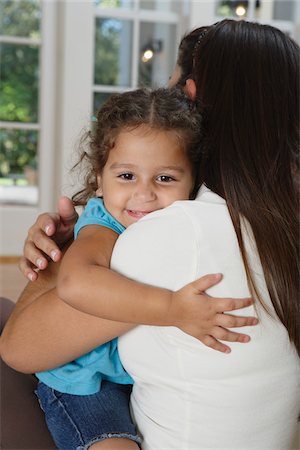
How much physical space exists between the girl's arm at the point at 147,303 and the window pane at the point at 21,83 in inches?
149

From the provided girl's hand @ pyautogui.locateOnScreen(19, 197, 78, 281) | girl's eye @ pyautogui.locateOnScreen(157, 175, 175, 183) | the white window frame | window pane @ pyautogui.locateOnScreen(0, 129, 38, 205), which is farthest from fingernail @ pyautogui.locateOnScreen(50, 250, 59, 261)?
window pane @ pyautogui.locateOnScreen(0, 129, 38, 205)

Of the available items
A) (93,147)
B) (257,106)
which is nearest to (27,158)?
(93,147)

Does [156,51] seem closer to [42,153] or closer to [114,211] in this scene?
[42,153]

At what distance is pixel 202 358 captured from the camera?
0.93 m

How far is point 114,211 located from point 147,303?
0.31 meters

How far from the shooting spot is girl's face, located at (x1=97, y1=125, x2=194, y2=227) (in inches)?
45.3

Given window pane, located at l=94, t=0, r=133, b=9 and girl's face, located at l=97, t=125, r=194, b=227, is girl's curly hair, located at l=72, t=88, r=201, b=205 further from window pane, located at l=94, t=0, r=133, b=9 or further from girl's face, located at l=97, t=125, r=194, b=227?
window pane, located at l=94, t=0, r=133, b=9

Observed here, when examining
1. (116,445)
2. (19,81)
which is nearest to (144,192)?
(116,445)

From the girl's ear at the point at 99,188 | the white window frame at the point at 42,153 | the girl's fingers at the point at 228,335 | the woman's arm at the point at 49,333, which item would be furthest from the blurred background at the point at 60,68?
the girl's fingers at the point at 228,335

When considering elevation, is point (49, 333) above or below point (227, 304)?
below

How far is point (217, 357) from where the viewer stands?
3.04ft

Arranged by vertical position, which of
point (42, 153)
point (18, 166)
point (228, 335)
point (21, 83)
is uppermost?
point (228, 335)

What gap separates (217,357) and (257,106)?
0.42 meters

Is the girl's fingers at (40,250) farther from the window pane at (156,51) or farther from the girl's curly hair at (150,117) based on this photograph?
the window pane at (156,51)
